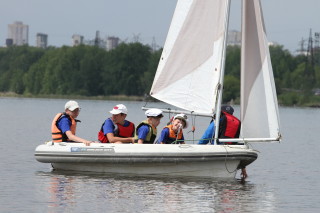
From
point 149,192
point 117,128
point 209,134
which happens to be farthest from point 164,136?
point 149,192

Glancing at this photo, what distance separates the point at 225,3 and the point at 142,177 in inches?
165

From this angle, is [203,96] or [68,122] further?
[68,122]

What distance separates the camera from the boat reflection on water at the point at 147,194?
1791cm

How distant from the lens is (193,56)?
71.2 ft

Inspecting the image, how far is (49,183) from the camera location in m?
21.0

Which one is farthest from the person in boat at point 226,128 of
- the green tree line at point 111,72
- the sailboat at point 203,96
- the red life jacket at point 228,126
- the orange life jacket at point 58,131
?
the green tree line at point 111,72

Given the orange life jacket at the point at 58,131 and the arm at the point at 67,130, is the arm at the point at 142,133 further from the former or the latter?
the orange life jacket at the point at 58,131

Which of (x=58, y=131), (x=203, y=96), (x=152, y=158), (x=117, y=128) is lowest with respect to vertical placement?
(x=152, y=158)

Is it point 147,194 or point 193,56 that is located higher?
point 193,56

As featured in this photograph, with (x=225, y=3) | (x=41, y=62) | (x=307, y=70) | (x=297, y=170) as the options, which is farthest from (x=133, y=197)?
(x=41, y=62)

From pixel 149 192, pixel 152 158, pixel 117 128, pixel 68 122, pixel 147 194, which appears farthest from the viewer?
pixel 117 128

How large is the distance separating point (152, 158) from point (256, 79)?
9.19ft

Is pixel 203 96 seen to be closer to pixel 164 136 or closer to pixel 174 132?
pixel 174 132

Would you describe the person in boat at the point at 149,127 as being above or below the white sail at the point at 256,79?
below
